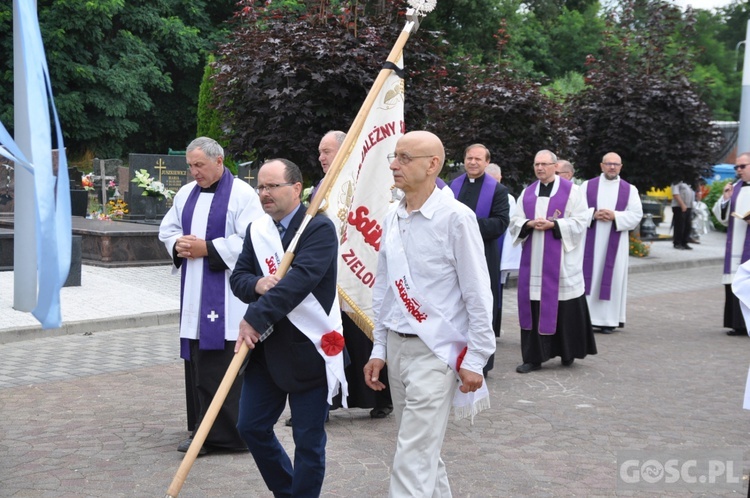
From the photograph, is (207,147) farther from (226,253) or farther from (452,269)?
(452,269)

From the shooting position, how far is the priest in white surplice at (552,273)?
941 centimetres

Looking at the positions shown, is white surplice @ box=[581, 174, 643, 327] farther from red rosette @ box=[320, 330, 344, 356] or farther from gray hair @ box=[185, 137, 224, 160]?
red rosette @ box=[320, 330, 344, 356]

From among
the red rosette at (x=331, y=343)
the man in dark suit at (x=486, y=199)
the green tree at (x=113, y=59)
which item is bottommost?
the red rosette at (x=331, y=343)

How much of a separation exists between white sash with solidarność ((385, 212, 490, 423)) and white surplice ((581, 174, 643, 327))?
7.80 meters

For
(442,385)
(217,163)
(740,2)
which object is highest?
(740,2)

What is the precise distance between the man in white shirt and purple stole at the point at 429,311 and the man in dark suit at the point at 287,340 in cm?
40

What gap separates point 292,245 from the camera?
15.4 ft

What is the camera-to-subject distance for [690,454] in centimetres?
646

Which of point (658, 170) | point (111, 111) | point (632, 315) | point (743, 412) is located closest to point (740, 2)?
point (111, 111)

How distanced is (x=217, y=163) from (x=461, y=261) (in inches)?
92.1

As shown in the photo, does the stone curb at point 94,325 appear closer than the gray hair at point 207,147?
No

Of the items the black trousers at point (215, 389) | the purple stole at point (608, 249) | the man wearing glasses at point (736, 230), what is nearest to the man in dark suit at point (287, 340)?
the black trousers at point (215, 389)

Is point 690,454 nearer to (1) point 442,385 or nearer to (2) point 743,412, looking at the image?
(2) point 743,412

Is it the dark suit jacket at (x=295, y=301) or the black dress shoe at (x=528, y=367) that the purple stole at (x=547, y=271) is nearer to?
the black dress shoe at (x=528, y=367)
